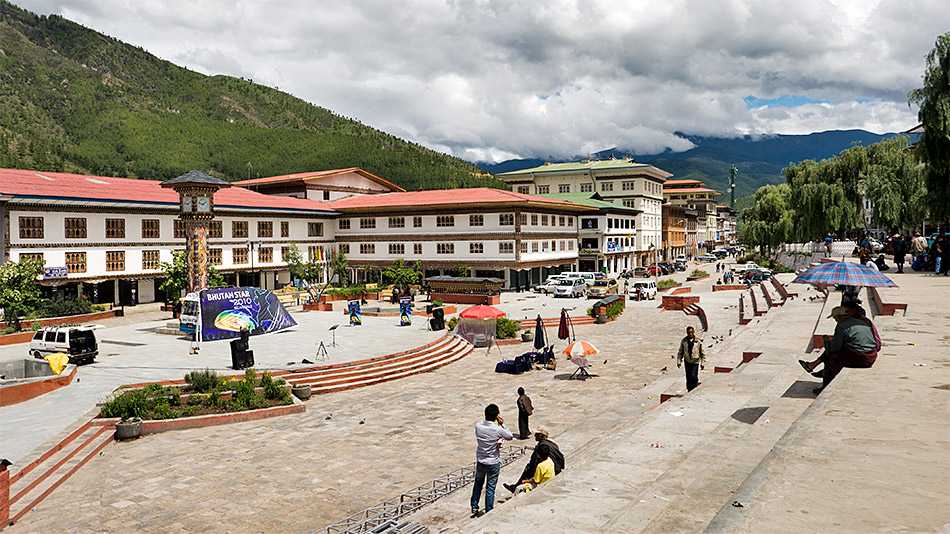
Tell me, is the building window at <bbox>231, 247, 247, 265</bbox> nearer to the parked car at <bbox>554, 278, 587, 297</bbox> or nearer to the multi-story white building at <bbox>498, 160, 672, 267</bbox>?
the parked car at <bbox>554, 278, 587, 297</bbox>

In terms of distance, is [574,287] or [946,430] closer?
[946,430]

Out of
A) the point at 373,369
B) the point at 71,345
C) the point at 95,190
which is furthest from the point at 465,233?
the point at 71,345

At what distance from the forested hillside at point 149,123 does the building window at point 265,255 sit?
66456 mm

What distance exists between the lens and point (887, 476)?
20.4ft

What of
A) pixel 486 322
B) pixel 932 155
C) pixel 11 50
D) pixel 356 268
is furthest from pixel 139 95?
pixel 932 155

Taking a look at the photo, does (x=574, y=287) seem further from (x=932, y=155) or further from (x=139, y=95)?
(x=139, y=95)

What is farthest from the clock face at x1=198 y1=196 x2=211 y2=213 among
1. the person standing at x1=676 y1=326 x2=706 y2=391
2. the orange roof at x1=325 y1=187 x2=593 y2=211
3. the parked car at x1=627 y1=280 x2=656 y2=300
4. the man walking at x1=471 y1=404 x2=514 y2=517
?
the parked car at x1=627 y1=280 x2=656 y2=300

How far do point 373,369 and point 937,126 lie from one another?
28978 millimetres

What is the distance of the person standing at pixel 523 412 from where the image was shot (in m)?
14.4

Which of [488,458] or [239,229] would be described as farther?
[239,229]

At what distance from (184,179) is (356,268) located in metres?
30.4

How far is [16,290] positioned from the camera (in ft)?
105

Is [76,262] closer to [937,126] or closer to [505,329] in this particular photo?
[505,329]

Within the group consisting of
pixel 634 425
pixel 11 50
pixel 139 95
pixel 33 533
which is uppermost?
pixel 11 50
